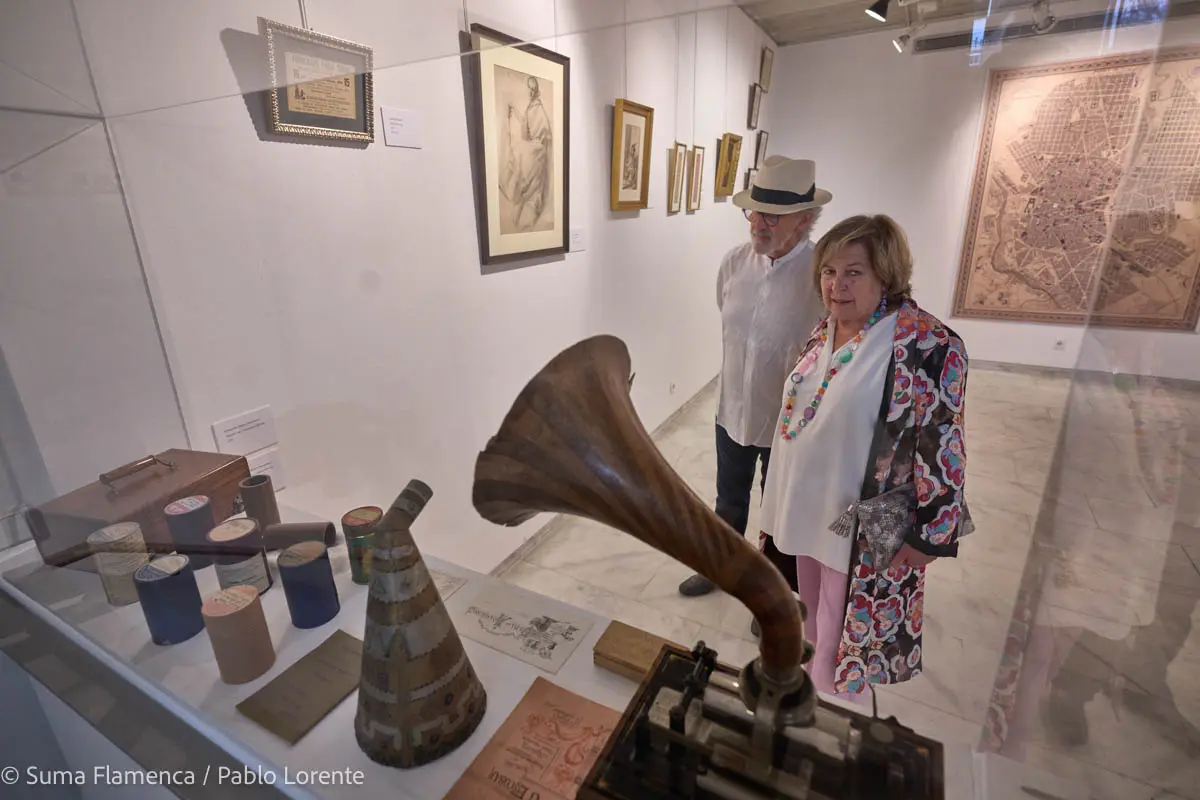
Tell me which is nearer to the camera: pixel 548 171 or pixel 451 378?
pixel 451 378

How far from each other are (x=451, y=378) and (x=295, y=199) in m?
0.70

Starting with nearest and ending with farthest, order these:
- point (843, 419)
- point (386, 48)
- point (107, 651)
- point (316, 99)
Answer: point (107, 651)
point (843, 419)
point (316, 99)
point (386, 48)

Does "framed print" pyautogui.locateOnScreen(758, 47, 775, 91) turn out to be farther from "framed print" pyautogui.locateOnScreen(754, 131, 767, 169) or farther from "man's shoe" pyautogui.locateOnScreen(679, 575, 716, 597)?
"man's shoe" pyautogui.locateOnScreen(679, 575, 716, 597)

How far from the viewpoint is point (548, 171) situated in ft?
6.31

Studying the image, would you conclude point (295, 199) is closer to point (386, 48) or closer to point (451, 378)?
point (386, 48)

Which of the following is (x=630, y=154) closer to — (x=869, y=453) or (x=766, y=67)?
(x=766, y=67)

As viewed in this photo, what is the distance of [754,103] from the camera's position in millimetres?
2266

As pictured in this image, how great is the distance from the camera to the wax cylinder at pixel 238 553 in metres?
0.92

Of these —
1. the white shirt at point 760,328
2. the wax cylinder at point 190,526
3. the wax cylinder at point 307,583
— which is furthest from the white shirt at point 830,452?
the wax cylinder at point 190,526

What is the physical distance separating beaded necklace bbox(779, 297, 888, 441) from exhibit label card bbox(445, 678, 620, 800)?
2.50 feet

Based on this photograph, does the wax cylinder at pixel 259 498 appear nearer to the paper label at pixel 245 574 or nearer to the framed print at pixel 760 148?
the paper label at pixel 245 574

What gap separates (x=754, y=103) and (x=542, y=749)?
8.14ft

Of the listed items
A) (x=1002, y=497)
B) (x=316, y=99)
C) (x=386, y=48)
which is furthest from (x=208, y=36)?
(x=1002, y=497)

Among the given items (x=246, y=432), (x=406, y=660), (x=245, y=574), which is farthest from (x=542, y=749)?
(x=246, y=432)
